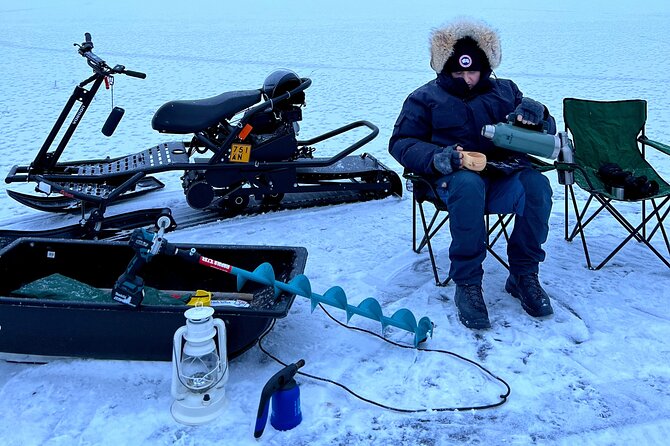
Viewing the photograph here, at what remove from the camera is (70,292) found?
293 centimetres

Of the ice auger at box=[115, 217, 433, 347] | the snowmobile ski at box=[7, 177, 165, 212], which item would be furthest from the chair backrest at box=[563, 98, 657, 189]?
the snowmobile ski at box=[7, 177, 165, 212]

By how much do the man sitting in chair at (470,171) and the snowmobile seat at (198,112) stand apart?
1.32 m

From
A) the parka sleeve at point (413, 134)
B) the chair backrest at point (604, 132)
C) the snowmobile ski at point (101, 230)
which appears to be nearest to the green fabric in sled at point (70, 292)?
the snowmobile ski at point (101, 230)

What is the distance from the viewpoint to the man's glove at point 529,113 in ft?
10.1

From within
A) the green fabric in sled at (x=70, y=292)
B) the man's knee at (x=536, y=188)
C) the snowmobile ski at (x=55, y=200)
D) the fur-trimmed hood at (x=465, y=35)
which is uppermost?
the fur-trimmed hood at (x=465, y=35)

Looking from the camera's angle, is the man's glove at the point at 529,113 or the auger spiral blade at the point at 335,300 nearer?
the auger spiral blade at the point at 335,300

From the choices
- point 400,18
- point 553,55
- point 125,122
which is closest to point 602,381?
point 125,122

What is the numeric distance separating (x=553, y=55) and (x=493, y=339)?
433 inches

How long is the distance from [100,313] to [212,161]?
75.1 inches

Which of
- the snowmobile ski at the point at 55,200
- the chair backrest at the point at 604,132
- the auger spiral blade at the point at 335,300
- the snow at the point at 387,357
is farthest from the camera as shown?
the snowmobile ski at the point at 55,200

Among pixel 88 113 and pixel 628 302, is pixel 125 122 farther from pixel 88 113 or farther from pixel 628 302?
pixel 628 302

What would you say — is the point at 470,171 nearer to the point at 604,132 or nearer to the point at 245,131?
the point at 604,132

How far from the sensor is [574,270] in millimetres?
3553

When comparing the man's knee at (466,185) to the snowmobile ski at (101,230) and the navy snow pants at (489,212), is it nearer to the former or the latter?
the navy snow pants at (489,212)
